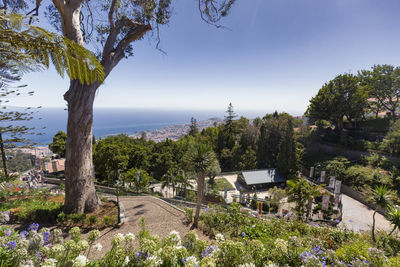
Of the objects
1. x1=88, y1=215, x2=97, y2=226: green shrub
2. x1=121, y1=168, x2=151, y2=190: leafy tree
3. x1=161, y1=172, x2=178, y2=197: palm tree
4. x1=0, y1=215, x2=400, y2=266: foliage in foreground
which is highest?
x1=0, y1=215, x2=400, y2=266: foliage in foreground

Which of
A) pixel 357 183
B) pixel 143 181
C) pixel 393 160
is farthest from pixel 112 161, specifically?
pixel 393 160

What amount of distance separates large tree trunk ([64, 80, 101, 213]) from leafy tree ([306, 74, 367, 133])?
31.0 meters

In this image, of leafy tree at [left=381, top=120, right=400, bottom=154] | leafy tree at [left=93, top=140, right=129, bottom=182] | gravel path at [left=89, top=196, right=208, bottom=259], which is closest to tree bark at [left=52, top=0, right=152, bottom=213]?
gravel path at [left=89, top=196, right=208, bottom=259]

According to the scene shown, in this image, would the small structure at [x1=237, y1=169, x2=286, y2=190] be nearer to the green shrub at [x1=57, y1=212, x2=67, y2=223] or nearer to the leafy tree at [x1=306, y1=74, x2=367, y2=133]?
the leafy tree at [x1=306, y1=74, x2=367, y2=133]

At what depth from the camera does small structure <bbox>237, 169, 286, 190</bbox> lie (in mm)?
19708

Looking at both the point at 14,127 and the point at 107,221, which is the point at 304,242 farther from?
the point at 14,127

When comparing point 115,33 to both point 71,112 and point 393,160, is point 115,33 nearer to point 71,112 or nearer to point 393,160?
point 71,112

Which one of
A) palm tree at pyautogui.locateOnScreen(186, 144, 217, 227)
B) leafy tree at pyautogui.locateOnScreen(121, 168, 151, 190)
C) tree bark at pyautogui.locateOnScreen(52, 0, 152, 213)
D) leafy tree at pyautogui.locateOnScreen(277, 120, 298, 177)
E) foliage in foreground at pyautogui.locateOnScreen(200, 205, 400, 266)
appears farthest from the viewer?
leafy tree at pyautogui.locateOnScreen(277, 120, 298, 177)

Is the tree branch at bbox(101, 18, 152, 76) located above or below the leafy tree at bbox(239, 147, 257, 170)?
above

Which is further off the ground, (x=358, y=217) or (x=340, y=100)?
(x=340, y=100)

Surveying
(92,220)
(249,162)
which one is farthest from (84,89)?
(249,162)

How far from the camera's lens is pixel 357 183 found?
57.9 ft

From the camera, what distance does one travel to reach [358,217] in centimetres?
1318

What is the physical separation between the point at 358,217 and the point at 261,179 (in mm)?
8801
